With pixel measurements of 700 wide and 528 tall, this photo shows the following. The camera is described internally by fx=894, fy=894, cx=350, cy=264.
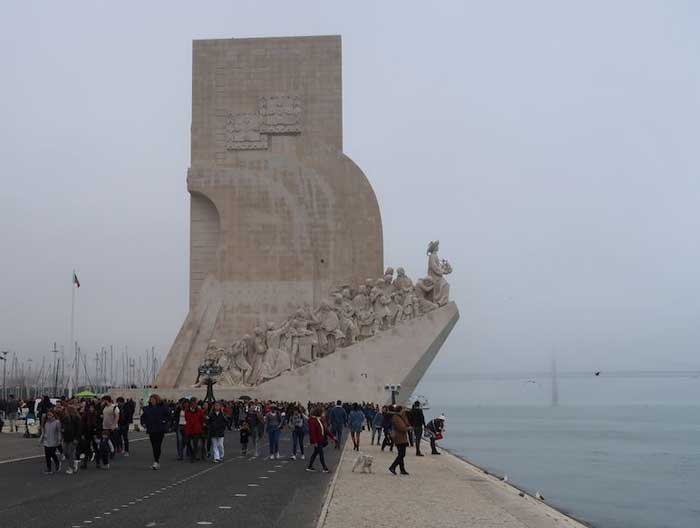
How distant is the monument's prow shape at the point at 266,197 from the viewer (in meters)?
23.9

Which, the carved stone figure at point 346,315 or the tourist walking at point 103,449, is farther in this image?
the carved stone figure at point 346,315

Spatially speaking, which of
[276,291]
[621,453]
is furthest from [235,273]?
A: [621,453]

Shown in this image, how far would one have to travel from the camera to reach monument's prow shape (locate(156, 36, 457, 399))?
23859mm

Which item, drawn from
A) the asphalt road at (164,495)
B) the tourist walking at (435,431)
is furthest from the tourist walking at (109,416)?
the tourist walking at (435,431)

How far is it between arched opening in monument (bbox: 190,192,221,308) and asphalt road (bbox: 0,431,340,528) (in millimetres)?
15035

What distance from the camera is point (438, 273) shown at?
21.8 meters

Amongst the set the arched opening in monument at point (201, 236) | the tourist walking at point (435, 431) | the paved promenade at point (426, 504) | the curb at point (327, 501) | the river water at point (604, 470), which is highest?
the arched opening in monument at point (201, 236)

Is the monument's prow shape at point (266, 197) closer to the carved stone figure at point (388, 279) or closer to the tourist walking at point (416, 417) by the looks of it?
the carved stone figure at point (388, 279)

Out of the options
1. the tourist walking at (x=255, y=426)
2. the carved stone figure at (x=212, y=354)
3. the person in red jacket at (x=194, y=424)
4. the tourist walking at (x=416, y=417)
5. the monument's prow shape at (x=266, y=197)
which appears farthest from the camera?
the monument's prow shape at (x=266, y=197)

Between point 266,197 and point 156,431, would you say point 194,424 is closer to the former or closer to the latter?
point 156,431

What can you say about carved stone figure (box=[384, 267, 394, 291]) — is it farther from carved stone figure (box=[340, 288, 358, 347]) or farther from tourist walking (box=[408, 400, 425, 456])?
tourist walking (box=[408, 400, 425, 456])

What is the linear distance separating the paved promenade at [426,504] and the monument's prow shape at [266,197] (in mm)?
14167

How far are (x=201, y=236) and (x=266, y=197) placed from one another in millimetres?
2216

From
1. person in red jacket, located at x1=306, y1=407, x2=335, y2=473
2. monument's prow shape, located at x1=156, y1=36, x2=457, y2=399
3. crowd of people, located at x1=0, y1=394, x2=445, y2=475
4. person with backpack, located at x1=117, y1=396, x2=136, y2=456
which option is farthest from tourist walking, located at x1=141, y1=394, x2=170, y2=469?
monument's prow shape, located at x1=156, y1=36, x2=457, y2=399
